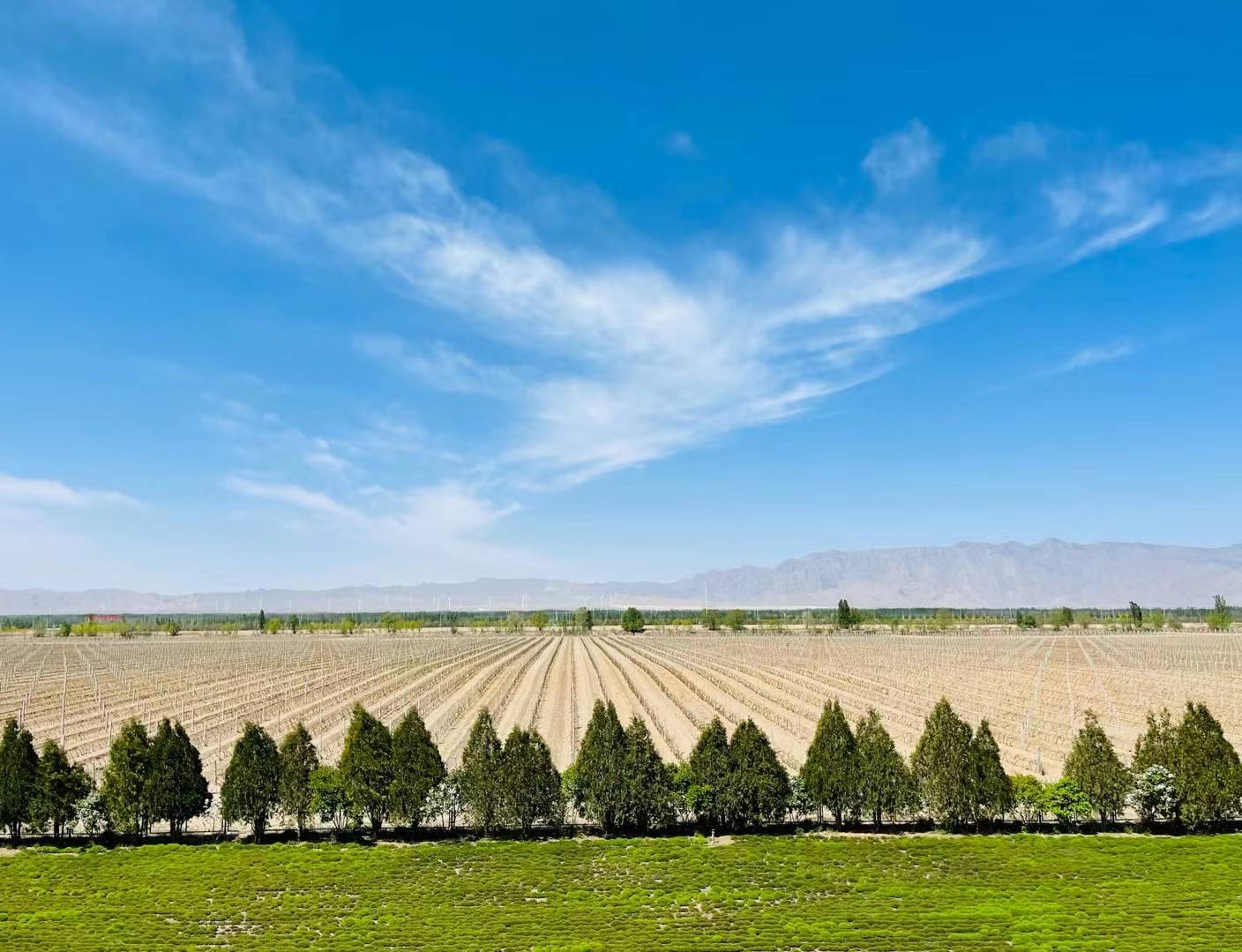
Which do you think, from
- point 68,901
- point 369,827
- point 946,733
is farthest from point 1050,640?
point 68,901

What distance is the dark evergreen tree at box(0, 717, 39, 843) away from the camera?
35.1 metres

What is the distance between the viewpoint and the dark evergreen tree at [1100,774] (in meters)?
35.5

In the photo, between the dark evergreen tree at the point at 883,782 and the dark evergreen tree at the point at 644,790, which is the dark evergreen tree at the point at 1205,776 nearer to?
the dark evergreen tree at the point at 883,782

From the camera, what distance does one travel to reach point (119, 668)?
381 feet

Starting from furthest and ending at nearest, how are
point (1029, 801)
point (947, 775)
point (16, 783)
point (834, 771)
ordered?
point (834, 771) → point (1029, 801) → point (947, 775) → point (16, 783)

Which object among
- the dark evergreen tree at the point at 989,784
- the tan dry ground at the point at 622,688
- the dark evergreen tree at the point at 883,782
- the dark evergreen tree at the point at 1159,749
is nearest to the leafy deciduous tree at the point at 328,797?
the tan dry ground at the point at 622,688

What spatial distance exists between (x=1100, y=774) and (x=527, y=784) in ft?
79.1

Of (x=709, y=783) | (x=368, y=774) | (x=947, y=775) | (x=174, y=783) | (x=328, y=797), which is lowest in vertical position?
(x=328, y=797)

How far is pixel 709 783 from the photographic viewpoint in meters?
36.3

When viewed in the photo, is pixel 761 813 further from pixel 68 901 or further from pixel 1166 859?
pixel 68 901

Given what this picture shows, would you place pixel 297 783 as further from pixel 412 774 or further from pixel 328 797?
pixel 412 774

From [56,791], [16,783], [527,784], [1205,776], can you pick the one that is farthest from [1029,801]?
[16,783]

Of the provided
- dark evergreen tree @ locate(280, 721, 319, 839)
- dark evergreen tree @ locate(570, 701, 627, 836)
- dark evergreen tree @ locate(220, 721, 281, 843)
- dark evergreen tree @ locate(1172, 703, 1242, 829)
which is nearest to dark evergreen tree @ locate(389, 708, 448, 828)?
dark evergreen tree @ locate(280, 721, 319, 839)

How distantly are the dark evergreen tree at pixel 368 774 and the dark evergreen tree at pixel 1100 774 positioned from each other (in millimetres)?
29326
